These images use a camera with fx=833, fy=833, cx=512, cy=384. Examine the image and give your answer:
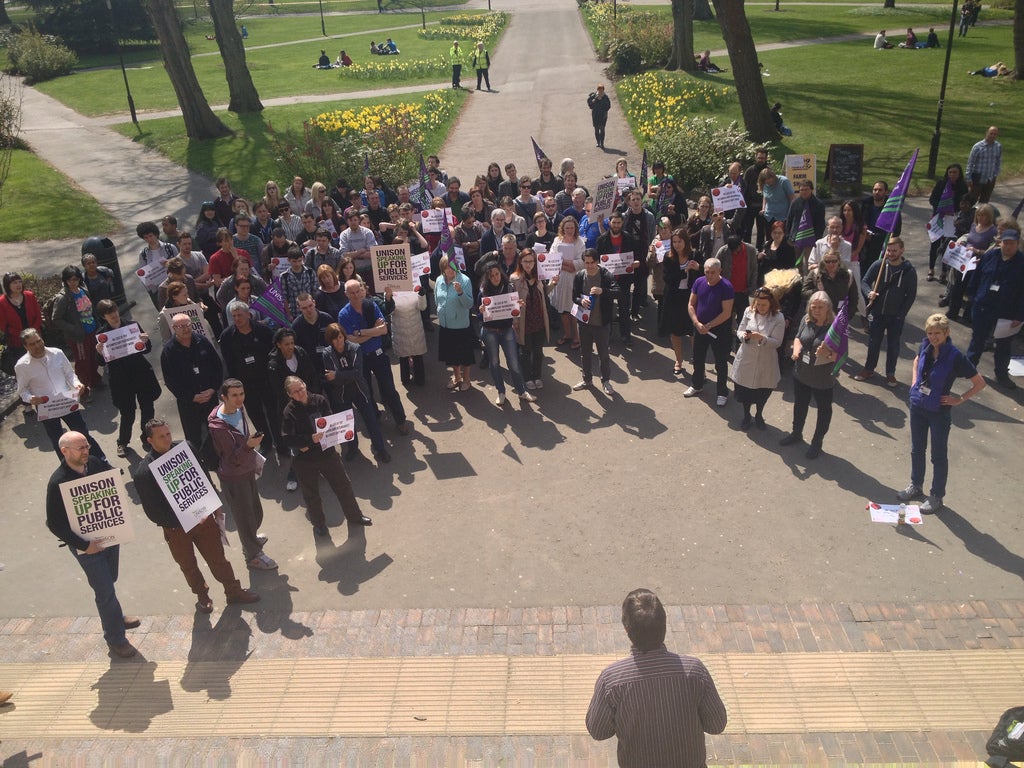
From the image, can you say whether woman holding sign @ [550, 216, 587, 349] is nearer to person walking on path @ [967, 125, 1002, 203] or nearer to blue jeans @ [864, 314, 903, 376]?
blue jeans @ [864, 314, 903, 376]

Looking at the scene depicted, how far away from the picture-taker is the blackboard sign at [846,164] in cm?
1752

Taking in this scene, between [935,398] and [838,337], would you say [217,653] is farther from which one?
[935,398]

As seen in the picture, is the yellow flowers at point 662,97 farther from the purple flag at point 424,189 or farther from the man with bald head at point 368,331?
the man with bald head at point 368,331

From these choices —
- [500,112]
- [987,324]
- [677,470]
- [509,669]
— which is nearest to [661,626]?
[509,669]

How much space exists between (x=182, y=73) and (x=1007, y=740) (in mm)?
28077

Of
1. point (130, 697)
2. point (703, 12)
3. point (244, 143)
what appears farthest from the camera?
point (703, 12)

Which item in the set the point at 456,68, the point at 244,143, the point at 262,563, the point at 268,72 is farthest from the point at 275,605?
the point at 268,72

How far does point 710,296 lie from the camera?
392 inches

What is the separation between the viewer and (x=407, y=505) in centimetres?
892

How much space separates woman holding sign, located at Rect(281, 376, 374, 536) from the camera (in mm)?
7816

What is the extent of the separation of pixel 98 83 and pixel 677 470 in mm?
42564

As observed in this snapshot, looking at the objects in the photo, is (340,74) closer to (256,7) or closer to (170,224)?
(170,224)

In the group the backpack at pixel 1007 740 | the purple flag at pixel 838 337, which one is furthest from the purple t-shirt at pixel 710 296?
the backpack at pixel 1007 740

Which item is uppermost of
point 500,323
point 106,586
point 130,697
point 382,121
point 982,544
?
point 382,121
